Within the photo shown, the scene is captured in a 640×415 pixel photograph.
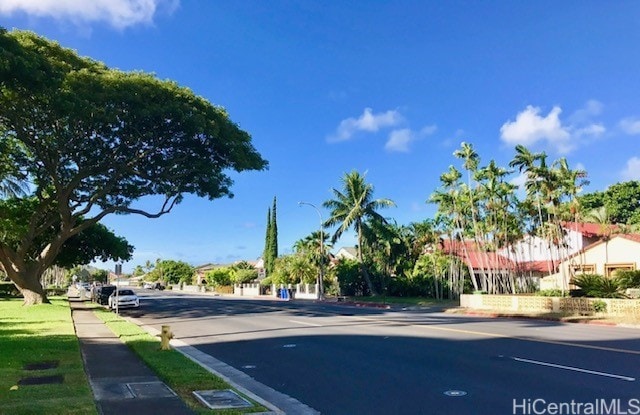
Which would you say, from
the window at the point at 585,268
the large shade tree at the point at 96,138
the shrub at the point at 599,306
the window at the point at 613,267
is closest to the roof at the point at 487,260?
the window at the point at 585,268

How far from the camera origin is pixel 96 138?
26875 millimetres

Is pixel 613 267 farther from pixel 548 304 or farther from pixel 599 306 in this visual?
pixel 599 306

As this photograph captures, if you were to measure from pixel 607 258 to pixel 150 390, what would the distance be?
38.6m

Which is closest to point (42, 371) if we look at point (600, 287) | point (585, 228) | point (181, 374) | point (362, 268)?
point (181, 374)

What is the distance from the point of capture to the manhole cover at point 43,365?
1084 cm

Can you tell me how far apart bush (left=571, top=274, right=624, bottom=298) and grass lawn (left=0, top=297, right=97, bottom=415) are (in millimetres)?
24660

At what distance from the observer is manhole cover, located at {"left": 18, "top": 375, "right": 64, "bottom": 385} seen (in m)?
9.30

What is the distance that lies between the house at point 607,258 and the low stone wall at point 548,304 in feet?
23.1

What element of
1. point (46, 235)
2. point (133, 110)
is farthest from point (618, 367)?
point (46, 235)

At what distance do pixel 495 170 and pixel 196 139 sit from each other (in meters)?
21.7

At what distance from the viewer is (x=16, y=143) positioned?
97.9ft

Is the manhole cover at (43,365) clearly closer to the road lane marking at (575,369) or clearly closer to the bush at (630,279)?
the road lane marking at (575,369)

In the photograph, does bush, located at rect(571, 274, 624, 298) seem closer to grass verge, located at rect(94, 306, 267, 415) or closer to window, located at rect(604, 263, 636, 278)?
window, located at rect(604, 263, 636, 278)

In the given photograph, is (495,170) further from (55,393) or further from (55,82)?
(55,393)
